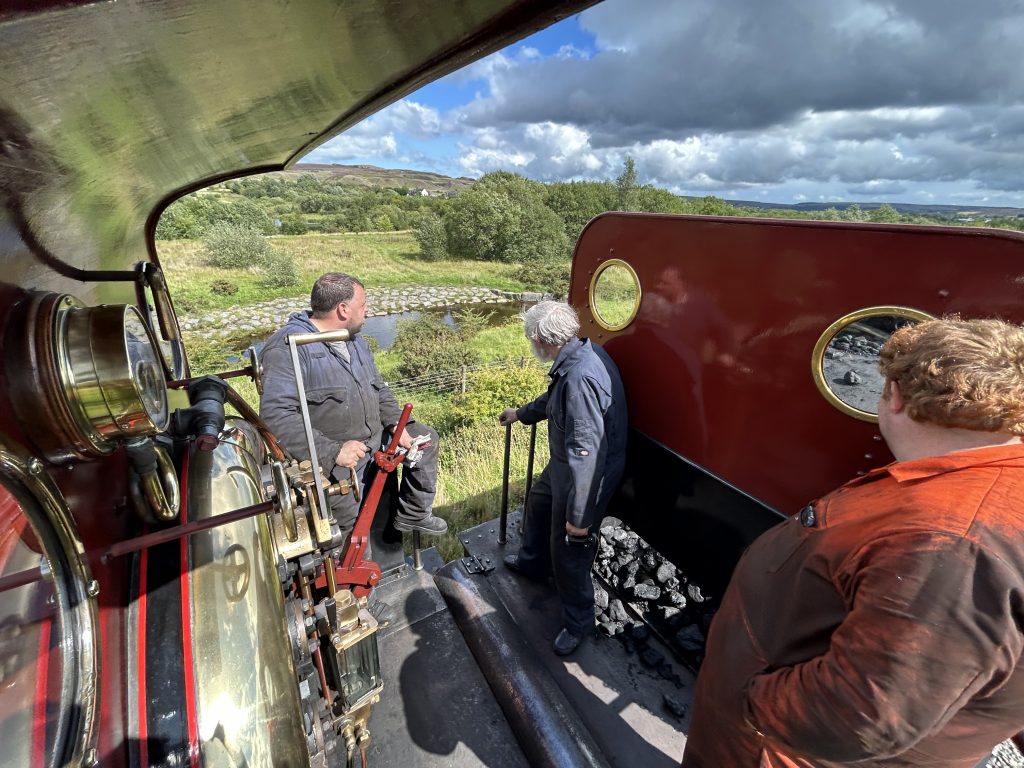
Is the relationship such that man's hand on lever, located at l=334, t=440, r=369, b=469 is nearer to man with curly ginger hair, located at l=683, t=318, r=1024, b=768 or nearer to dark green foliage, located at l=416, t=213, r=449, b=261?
man with curly ginger hair, located at l=683, t=318, r=1024, b=768

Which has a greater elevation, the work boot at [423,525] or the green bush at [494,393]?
the work boot at [423,525]

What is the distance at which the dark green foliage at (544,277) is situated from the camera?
30.7 meters

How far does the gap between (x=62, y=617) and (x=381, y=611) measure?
7.90 feet

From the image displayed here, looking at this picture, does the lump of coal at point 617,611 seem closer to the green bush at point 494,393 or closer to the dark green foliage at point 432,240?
the green bush at point 494,393

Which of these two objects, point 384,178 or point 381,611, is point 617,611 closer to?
point 381,611

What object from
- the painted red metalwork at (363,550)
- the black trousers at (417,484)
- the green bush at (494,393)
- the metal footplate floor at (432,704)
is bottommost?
the green bush at (494,393)

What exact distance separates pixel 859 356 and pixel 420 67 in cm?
195

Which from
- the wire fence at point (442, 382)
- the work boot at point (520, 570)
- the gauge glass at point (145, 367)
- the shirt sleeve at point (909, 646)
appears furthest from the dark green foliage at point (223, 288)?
the shirt sleeve at point (909, 646)

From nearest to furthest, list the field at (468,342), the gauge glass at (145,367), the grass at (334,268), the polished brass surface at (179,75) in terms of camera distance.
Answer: the polished brass surface at (179,75)
the gauge glass at (145,367)
the field at (468,342)
the grass at (334,268)

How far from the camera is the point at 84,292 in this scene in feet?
3.92

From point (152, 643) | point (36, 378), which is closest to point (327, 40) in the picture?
point (36, 378)

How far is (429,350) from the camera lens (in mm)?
14695

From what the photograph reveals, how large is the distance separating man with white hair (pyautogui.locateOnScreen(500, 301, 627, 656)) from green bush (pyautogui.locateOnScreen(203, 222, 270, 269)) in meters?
27.9

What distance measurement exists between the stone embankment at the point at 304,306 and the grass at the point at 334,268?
1.20m
